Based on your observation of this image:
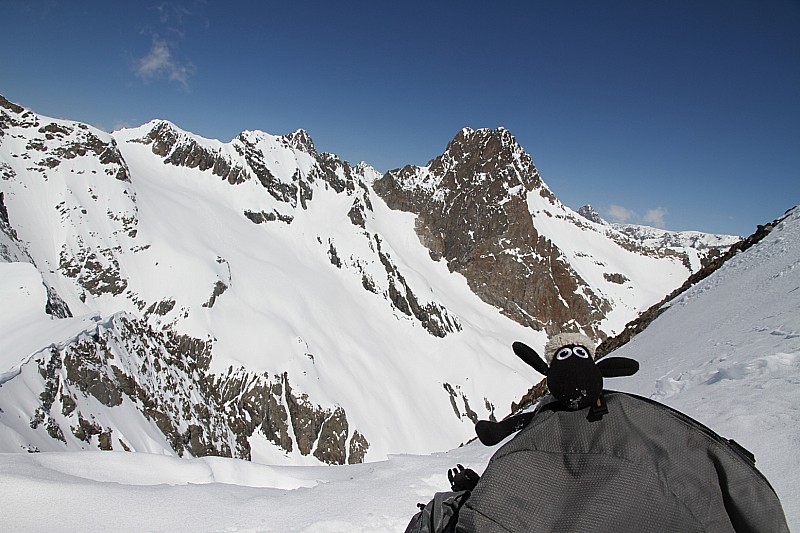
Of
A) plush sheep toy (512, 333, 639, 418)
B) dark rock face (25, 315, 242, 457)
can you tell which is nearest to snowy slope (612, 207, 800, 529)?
plush sheep toy (512, 333, 639, 418)

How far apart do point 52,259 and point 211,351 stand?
19.1m

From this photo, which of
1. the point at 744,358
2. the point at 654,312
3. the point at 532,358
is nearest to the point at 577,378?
the point at 532,358

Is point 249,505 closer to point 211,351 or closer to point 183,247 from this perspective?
point 211,351

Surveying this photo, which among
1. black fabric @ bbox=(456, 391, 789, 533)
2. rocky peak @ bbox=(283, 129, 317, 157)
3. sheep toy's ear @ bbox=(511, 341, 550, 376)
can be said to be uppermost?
rocky peak @ bbox=(283, 129, 317, 157)

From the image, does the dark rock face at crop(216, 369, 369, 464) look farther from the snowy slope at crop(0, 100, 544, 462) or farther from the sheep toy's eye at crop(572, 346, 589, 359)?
the sheep toy's eye at crop(572, 346, 589, 359)

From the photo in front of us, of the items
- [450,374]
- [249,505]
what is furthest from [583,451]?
[450,374]

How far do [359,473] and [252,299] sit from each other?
51.9 metres

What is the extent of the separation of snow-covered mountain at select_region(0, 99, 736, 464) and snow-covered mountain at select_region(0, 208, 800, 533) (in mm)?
7844

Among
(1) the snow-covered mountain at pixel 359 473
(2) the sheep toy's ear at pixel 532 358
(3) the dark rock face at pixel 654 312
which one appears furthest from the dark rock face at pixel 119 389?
(2) the sheep toy's ear at pixel 532 358

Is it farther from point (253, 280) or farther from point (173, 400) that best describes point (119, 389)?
point (253, 280)

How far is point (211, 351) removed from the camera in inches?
1907

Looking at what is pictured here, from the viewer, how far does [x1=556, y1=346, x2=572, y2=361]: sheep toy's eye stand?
2.19m

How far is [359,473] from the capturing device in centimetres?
646

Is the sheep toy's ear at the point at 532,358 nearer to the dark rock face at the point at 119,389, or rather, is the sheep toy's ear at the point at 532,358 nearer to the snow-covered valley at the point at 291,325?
the snow-covered valley at the point at 291,325
